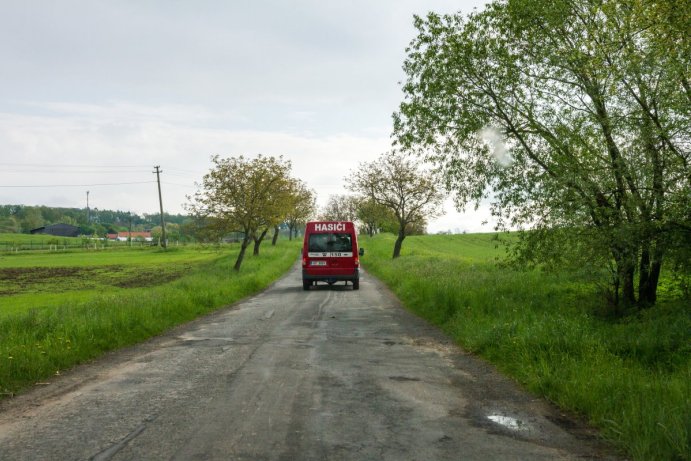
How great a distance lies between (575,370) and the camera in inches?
250

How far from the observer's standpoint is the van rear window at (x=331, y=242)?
838 inches

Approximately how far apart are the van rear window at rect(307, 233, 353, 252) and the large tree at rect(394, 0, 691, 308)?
23.7ft

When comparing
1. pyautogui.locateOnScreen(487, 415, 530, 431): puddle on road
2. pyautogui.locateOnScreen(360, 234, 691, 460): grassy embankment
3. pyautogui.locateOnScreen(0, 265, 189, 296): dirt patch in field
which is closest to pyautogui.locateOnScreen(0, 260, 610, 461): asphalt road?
pyautogui.locateOnScreen(487, 415, 530, 431): puddle on road

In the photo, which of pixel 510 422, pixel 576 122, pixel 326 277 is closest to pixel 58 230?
pixel 326 277

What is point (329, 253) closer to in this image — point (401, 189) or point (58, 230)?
point (401, 189)

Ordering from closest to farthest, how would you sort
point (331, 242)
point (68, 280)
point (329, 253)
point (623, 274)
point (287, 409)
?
point (287, 409) → point (623, 274) → point (329, 253) → point (331, 242) → point (68, 280)

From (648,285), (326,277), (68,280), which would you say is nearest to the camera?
(648,285)

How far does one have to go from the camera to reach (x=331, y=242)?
21391 millimetres

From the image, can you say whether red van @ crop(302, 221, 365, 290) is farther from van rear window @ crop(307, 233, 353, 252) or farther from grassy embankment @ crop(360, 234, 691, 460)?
grassy embankment @ crop(360, 234, 691, 460)

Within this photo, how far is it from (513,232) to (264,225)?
21.4m

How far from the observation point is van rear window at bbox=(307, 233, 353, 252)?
69.8 feet

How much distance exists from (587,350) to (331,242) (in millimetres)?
14608

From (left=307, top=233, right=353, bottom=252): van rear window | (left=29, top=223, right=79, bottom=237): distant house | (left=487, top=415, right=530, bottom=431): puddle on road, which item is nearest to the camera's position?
(left=487, top=415, right=530, bottom=431): puddle on road

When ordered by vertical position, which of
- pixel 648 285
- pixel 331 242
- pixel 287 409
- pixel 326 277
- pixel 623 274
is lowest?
pixel 326 277
